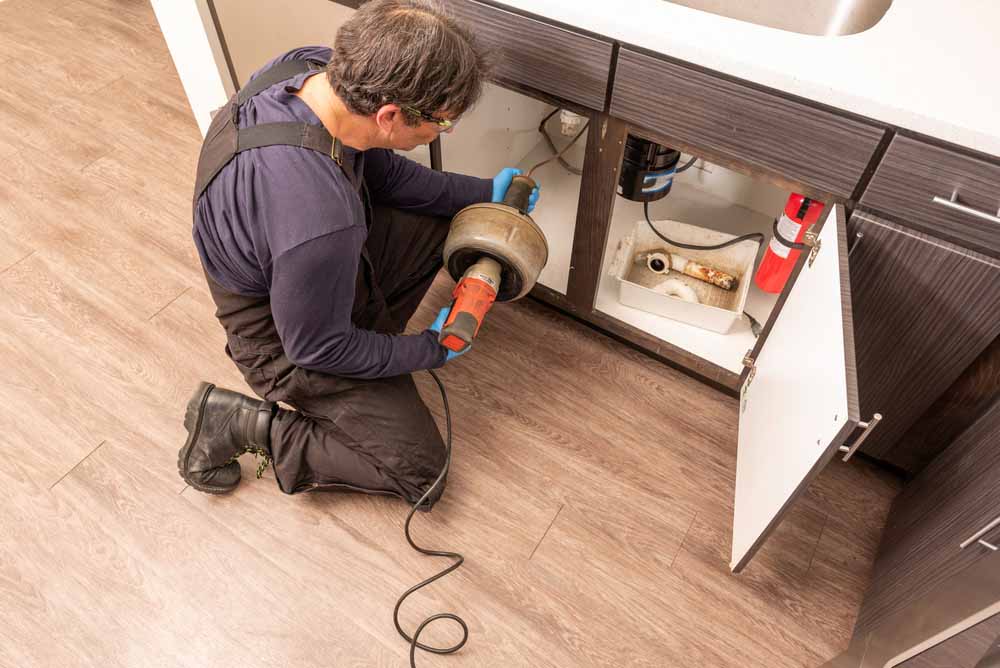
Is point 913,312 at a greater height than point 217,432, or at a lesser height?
greater

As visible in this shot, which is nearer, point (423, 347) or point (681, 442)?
point (423, 347)

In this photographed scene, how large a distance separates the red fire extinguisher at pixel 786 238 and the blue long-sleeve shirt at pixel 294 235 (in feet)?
2.80

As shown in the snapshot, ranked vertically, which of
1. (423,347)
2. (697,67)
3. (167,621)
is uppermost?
(697,67)

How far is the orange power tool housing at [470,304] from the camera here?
1191 millimetres

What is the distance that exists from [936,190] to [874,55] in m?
0.21

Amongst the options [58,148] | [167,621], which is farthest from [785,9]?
[58,148]

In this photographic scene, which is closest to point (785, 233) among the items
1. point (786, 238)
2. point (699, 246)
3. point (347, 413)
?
point (786, 238)

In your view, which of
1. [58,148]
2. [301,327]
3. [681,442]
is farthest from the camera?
[58,148]

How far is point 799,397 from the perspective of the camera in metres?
0.97

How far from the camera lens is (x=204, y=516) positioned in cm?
136

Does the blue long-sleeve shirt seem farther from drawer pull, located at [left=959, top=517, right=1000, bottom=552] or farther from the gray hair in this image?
drawer pull, located at [left=959, top=517, right=1000, bottom=552]

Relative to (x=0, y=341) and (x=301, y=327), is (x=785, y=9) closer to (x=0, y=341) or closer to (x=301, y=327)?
(x=301, y=327)

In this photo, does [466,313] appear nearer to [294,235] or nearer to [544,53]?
[294,235]

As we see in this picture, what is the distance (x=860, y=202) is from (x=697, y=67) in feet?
1.05
